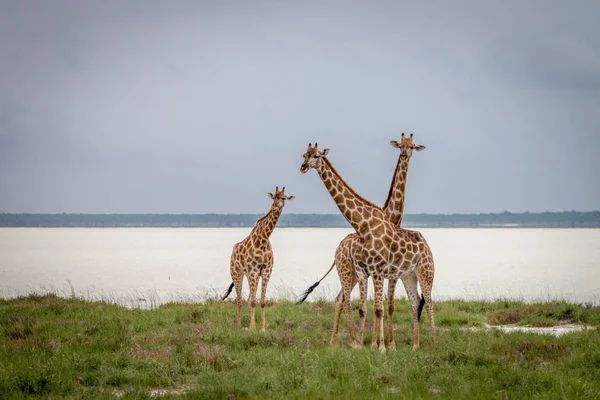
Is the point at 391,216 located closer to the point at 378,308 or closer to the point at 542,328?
the point at 378,308

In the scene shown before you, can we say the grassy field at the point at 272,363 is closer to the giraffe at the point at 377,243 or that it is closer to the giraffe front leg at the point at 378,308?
the giraffe front leg at the point at 378,308

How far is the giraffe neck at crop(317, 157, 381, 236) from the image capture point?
1491 centimetres

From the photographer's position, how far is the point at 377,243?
577 inches

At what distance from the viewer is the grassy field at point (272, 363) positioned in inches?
456

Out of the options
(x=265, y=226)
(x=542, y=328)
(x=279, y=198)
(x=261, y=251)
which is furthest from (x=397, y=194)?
(x=542, y=328)

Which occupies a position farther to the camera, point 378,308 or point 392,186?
point 392,186

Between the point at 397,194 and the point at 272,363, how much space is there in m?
4.47

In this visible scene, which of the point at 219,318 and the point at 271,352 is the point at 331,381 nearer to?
the point at 271,352

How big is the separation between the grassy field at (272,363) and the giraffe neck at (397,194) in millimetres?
2677

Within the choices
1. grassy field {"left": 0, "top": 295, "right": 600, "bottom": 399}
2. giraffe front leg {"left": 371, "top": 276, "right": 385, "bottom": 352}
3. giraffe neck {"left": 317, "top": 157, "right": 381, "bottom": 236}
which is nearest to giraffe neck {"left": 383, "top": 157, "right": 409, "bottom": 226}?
giraffe neck {"left": 317, "top": 157, "right": 381, "bottom": 236}

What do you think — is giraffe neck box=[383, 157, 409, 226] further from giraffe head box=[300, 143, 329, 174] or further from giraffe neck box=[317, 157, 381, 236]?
giraffe head box=[300, 143, 329, 174]

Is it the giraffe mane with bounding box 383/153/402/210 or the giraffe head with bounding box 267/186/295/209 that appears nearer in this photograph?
the giraffe mane with bounding box 383/153/402/210

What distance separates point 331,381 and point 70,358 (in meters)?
4.63

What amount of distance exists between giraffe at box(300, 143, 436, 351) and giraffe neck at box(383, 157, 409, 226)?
1.09ft
